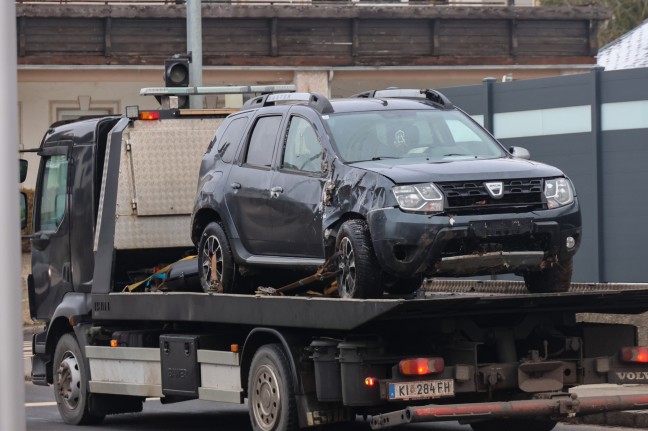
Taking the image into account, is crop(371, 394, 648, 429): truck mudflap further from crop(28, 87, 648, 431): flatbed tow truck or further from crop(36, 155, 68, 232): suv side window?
crop(36, 155, 68, 232): suv side window

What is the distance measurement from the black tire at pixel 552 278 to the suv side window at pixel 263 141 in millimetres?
2353

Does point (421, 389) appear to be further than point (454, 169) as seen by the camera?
No

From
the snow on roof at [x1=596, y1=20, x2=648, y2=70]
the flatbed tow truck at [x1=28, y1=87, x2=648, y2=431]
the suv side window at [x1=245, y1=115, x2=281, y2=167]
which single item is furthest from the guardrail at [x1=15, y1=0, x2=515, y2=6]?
the suv side window at [x1=245, y1=115, x2=281, y2=167]

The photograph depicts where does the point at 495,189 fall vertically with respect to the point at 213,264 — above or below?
above

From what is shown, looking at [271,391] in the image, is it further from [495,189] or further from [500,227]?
[495,189]

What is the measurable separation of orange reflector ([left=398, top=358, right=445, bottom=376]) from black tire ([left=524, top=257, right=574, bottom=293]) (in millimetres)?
1244

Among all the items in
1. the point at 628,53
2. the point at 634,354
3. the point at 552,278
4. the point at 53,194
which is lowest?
the point at 634,354

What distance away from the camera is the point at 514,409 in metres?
10.4

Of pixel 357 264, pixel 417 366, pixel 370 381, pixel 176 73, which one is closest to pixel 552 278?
pixel 417 366

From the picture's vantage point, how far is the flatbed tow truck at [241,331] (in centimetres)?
1050

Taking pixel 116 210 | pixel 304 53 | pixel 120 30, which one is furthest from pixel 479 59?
pixel 116 210

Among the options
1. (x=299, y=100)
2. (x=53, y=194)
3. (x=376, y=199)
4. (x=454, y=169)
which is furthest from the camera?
(x=53, y=194)

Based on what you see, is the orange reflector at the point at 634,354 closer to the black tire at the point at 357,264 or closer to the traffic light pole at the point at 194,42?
the black tire at the point at 357,264

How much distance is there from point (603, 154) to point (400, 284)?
6737mm
